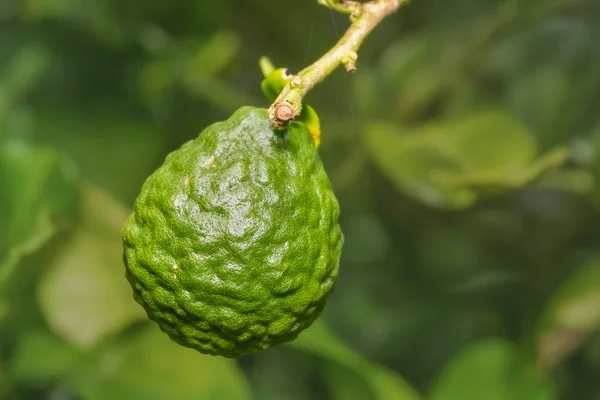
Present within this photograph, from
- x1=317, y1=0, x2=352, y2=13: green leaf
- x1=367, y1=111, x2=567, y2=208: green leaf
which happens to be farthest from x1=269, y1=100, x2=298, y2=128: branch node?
x1=367, y1=111, x2=567, y2=208: green leaf

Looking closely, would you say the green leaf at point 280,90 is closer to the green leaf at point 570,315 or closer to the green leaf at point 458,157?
the green leaf at point 458,157

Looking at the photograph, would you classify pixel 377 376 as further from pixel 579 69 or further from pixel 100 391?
pixel 579 69

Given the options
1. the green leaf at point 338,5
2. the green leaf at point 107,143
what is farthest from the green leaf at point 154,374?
the green leaf at point 338,5

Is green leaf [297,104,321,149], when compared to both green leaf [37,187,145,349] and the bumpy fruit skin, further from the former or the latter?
green leaf [37,187,145,349]

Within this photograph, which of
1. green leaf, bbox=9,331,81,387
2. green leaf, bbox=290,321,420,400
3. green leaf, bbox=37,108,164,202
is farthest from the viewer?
green leaf, bbox=37,108,164,202

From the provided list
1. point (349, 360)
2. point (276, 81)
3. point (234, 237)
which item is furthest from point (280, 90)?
point (349, 360)

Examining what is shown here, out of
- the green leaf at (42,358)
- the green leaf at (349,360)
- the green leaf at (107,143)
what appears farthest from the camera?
the green leaf at (107,143)

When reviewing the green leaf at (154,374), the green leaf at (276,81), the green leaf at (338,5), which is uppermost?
the green leaf at (338,5)

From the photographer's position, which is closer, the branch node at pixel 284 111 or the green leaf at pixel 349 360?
the branch node at pixel 284 111
